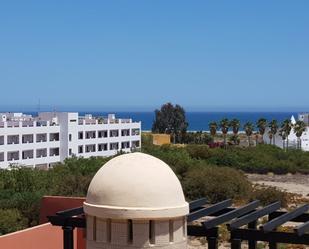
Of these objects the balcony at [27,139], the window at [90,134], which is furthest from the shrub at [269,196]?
the window at [90,134]

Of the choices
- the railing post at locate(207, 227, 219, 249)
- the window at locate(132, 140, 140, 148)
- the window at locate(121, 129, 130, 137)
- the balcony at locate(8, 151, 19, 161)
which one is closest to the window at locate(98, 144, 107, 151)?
the window at locate(121, 129, 130, 137)

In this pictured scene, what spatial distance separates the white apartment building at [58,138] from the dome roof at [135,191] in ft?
158

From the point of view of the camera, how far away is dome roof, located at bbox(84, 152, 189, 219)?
8.59 meters

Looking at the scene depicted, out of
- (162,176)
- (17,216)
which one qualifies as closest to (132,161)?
(162,176)

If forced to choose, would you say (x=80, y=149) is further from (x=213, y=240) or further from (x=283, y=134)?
(x=213, y=240)

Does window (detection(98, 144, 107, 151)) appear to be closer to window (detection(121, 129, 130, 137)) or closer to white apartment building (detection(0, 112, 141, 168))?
white apartment building (detection(0, 112, 141, 168))

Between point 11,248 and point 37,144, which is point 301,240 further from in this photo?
point 37,144

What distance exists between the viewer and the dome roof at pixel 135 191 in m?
8.59

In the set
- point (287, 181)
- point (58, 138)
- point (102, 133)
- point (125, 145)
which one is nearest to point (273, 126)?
point (125, 145)

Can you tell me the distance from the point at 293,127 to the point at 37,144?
45.1m

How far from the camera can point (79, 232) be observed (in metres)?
18.8

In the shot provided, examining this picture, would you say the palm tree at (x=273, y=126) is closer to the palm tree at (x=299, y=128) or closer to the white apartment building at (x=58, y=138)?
the palm tree at (x=299, y=128)

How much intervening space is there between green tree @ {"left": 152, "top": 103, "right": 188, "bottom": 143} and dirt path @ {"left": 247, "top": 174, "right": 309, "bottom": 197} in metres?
47.0

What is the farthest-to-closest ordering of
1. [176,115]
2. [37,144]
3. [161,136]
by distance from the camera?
[176,115] → [161,136] → [37,144]
